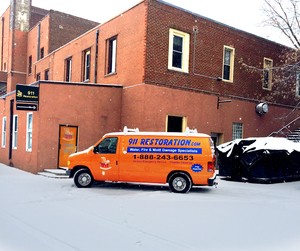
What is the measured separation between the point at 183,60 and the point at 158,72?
1.99m

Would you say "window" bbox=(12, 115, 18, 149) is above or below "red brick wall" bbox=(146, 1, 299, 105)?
below

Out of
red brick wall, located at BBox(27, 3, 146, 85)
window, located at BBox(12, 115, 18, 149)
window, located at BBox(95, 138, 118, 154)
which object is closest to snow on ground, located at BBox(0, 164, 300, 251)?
window, located at BBox(95, 138, 118, 154)

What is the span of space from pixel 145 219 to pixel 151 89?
955 centimetres

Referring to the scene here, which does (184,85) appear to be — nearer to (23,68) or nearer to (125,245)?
(125,245)

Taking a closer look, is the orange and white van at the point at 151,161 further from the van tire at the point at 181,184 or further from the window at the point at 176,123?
the window at the point at 176,123

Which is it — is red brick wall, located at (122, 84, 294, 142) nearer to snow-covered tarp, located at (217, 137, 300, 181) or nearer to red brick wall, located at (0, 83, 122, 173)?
red brick wall, located at (0, 83, 122, 173)

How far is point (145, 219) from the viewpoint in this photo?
7.69 meters

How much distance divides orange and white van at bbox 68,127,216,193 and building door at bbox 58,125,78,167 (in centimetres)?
469

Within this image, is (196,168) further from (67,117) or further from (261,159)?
(67,117)

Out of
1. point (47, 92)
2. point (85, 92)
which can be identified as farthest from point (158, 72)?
point (47, 92)

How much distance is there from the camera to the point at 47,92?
16359 millimetres

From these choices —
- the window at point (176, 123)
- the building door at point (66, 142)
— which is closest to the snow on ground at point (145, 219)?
the building door at point (66, 142)

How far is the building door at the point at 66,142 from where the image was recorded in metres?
16.6

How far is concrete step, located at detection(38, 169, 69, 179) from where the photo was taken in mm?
14766
